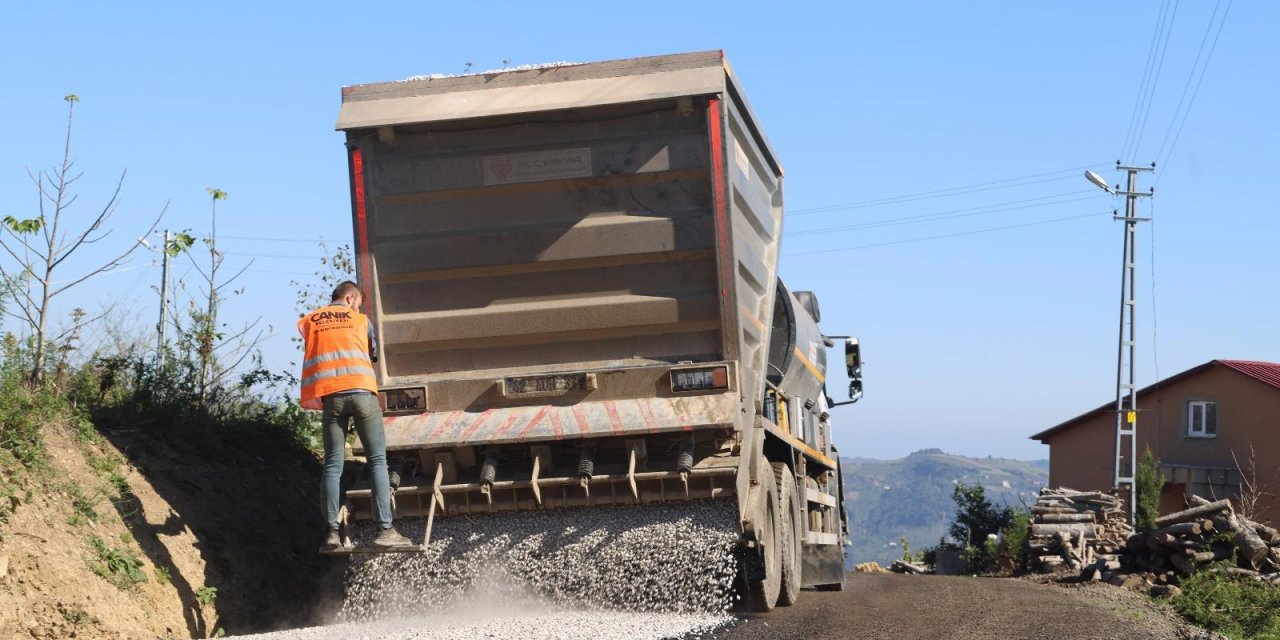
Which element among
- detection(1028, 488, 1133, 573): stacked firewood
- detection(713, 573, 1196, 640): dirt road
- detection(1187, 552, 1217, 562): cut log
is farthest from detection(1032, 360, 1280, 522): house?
detection(713, 573, 1196, 640): dirt road

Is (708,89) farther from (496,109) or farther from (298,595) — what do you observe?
(298,595)

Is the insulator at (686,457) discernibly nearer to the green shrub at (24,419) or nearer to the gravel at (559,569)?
the gravel at (559,569)

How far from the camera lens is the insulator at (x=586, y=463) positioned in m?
8.20

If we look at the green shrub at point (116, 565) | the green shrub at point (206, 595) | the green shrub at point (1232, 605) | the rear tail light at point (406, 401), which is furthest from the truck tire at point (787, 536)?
the green shrub at point (116, 565)

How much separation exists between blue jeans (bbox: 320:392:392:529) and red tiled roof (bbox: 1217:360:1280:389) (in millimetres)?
29644

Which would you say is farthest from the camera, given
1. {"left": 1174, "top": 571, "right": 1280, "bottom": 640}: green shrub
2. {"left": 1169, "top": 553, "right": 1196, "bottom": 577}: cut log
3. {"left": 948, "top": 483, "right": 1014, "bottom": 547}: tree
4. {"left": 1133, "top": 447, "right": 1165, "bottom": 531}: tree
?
{"left": 948, "top": 483, "right": 1014, "bottom": 547}: tree

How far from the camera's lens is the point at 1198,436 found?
3588 centimetres

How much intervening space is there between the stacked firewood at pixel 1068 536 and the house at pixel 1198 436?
9.94 metres

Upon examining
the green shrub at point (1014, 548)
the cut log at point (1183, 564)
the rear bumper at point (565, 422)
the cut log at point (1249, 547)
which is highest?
the rear bumper at point (565, 422)

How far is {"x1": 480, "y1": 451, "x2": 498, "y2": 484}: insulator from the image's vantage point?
826cm

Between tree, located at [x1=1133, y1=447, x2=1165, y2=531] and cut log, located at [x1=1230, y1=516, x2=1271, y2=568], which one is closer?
cut log, located at [x1=1230, y1=516, x2=1271, y2=568]

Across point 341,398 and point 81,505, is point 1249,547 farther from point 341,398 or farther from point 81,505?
point 81,505

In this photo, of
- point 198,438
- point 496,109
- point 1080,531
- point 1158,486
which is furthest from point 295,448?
point 1158,486

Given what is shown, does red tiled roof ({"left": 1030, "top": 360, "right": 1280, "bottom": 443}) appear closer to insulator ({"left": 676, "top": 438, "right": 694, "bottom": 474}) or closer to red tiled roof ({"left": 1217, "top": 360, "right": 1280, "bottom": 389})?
red tiled roof ({"left": 1217, "top": 360, "right": 1280, "bottom": 389})
